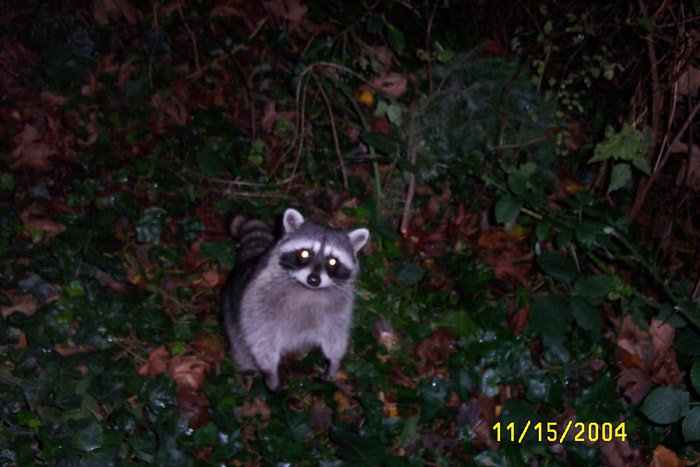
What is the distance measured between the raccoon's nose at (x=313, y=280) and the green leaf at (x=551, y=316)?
1.53 metres

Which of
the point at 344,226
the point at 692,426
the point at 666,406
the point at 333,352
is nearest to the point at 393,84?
the point at 344,226

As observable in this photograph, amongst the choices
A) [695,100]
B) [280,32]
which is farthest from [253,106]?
[695,100]

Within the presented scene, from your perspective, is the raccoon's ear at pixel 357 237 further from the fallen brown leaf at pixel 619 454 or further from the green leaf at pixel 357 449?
the fallen brown leaf at pixel 619 454

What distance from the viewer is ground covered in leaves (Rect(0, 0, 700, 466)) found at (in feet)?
12.8

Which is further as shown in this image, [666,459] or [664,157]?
[664,157]

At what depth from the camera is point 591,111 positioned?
6500 mm

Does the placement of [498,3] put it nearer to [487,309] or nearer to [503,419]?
[487,309]

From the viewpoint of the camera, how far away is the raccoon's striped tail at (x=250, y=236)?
4.63 meters

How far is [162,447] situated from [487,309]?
99.8 inches

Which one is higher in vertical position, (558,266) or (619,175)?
(619,175)

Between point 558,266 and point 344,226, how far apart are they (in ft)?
6.27

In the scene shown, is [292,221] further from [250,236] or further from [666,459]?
[666,459]

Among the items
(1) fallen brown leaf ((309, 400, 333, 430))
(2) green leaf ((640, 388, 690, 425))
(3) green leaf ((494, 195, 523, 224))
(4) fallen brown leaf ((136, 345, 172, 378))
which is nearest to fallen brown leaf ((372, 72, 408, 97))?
(3) green leaf ((494, 195, 523, 224))

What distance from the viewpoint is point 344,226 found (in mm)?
5383
